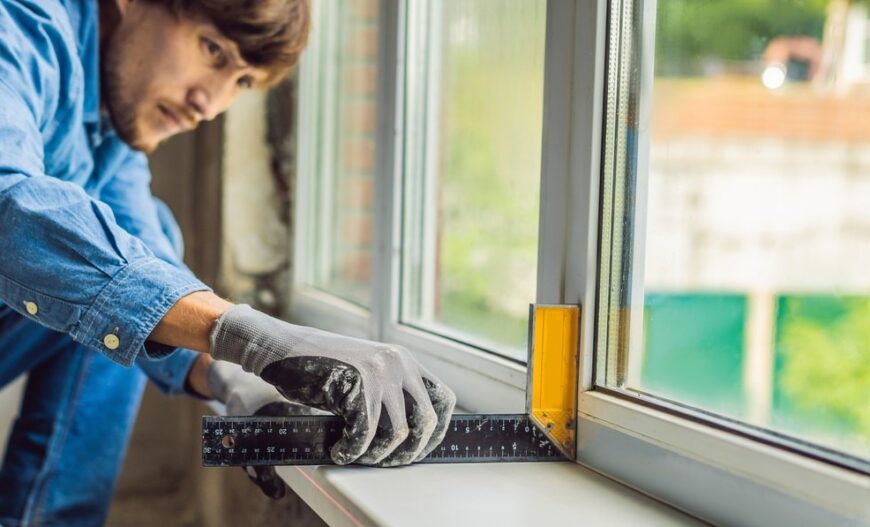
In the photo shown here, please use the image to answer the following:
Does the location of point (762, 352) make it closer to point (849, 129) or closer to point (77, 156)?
point (849, 129)

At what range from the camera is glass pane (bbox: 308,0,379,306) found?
2002 mm

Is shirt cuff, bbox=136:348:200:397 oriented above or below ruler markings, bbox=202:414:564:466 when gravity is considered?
below

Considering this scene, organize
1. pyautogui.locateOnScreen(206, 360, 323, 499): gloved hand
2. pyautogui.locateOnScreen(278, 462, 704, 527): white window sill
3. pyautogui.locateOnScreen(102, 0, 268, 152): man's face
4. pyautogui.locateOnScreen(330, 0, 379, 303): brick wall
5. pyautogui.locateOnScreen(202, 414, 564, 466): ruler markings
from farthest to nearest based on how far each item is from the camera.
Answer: pyautogui.locateOnScreen(330, 0, 379, 303): brick wall
pyautogui.locateOnScreen(102, 0, 268, 152): man's face
pyautogui.locateOnScreen(206, 360, 323, 499): gloved hand
pyautogui.locateOnScreen(202, 414, 564, 466): ruler markings
pyautogui.locateOnScreen(278, 462, 704, 527): white window sill

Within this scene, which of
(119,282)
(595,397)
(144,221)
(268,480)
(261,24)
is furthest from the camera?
(144,221)

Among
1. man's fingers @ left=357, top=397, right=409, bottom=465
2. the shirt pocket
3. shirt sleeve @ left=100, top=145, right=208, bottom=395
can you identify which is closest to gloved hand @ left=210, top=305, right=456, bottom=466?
man's fingers @ left=357, top=397, right=409, bottom=465

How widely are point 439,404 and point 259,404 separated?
13.5 inches

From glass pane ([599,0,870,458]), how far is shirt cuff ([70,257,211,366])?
1.67 feet

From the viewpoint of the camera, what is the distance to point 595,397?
1021mm

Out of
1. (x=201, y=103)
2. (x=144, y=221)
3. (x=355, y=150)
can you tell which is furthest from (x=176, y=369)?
(x=355, y=150)

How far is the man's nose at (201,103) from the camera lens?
1.49 meters

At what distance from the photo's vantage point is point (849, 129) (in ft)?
2.49

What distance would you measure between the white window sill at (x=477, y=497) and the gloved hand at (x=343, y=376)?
42 mm

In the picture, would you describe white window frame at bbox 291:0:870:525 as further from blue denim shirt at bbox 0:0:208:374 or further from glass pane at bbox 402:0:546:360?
blue denim shirt at bbox 0:0:208:374

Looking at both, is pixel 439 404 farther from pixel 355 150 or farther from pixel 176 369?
pixel 355 150
